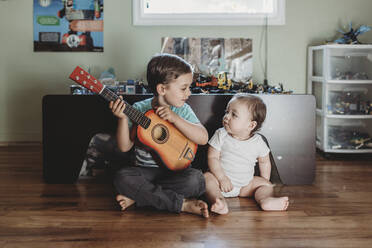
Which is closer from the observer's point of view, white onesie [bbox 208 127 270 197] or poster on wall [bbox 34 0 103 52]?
white onesie [bbox 208 127 270 197]

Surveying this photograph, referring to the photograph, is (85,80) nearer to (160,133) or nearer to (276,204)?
(160,133)

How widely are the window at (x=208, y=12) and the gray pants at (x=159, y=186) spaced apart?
1.63 m

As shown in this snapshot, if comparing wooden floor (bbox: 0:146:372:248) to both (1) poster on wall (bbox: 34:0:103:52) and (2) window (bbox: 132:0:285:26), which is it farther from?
(2) window (bbox: 132:0:285:26)

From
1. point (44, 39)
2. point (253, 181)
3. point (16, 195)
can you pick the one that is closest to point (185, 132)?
point (253, 181)

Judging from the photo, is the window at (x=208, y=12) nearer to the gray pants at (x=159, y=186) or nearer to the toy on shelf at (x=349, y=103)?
the toy on shelf at (x=349, y=103)

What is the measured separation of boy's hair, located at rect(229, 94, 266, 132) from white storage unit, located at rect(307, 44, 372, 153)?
1022 mm

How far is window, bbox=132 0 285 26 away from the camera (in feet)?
9.58

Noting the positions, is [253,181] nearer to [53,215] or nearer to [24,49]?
[53,215]

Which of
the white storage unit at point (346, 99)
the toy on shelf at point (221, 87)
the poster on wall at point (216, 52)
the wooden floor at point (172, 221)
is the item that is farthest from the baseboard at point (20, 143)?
the white storage unit at point (346, 99)

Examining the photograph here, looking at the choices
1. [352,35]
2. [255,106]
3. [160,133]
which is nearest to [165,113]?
[160,133]

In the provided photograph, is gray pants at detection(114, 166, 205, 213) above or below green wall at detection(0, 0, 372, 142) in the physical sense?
below

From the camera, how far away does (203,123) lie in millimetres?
1875

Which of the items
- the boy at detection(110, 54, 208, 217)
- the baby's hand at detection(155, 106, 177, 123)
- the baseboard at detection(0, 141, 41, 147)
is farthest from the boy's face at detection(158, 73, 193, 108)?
the baseboard at detection(0, 141, 41, 147)

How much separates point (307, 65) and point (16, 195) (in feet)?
7.39
